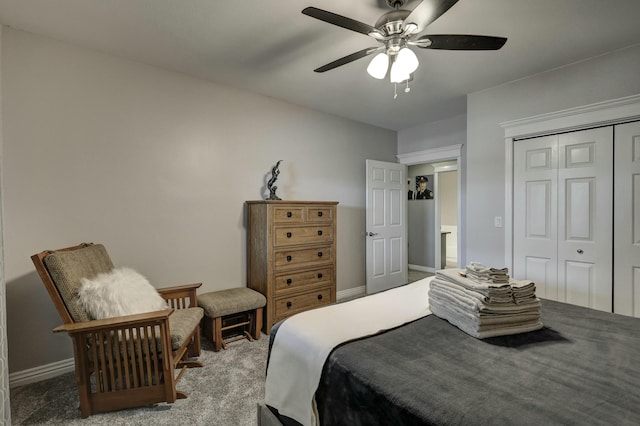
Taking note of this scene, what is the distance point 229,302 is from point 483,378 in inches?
86.9

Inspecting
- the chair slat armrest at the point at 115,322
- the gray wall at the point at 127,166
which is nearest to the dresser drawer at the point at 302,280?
the gray wall at the point at 127,166

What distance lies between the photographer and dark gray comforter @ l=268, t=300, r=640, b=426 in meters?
0.76

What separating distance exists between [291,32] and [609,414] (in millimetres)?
2509

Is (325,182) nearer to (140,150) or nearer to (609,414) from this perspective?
(140,150)

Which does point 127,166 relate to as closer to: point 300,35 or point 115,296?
point 115,296

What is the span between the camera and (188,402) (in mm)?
1886

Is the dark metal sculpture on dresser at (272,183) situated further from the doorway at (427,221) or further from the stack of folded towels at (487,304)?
the doorway at (427,221)

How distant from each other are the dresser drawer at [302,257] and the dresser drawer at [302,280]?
0.09 m

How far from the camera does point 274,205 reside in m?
2.94

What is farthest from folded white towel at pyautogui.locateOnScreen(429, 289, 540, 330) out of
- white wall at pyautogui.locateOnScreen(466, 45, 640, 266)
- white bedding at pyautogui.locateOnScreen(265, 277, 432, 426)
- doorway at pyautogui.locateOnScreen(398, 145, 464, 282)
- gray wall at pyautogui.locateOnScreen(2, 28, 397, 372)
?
doorway at pyautogui.locateOnScreen(398, 145, 464, 282)

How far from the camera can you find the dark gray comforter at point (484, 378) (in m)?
0.76

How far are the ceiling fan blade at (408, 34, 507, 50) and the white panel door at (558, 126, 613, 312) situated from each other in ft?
5.74

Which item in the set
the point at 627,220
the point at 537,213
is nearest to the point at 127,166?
the point at 537,213

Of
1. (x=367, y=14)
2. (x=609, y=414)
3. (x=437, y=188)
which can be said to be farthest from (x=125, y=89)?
(x=437, y=188)
